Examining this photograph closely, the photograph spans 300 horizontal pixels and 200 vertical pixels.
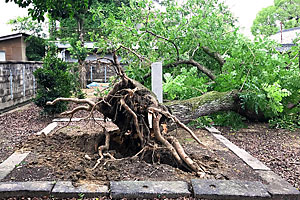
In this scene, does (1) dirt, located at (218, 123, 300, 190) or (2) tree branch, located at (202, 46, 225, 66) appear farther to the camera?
(2) tree branch, located at (202, 46, 225, 66)

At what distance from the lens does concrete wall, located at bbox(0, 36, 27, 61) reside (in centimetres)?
1809

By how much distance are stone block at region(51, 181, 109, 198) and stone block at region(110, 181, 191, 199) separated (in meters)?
0.11

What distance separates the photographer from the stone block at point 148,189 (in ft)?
10.2

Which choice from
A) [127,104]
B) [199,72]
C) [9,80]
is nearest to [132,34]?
[199,72]

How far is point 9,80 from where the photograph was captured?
993cm

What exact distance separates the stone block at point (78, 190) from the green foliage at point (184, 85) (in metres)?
3.75

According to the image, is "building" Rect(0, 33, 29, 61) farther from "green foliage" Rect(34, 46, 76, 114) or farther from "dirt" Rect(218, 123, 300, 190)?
Answer: "dirt" Rect(218, 123, 300, 190)

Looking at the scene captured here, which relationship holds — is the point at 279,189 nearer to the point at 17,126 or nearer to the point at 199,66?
the point at 199,66

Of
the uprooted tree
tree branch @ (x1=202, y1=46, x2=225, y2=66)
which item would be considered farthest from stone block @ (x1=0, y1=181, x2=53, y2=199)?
tree branch @ (x1=202, y1=46, x2=225, y2=66)

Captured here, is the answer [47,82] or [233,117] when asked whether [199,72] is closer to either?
[233,117]

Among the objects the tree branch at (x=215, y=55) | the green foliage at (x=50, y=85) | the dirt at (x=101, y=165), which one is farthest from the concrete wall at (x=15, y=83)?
the tree branch at (x=215, y=55)

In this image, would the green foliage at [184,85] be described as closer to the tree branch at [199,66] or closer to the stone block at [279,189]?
the tree branch at [199,66]

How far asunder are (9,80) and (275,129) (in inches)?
323

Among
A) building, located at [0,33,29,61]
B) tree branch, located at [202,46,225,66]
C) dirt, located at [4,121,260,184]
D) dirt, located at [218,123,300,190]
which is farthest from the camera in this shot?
building, located at [0,33,29,61]
